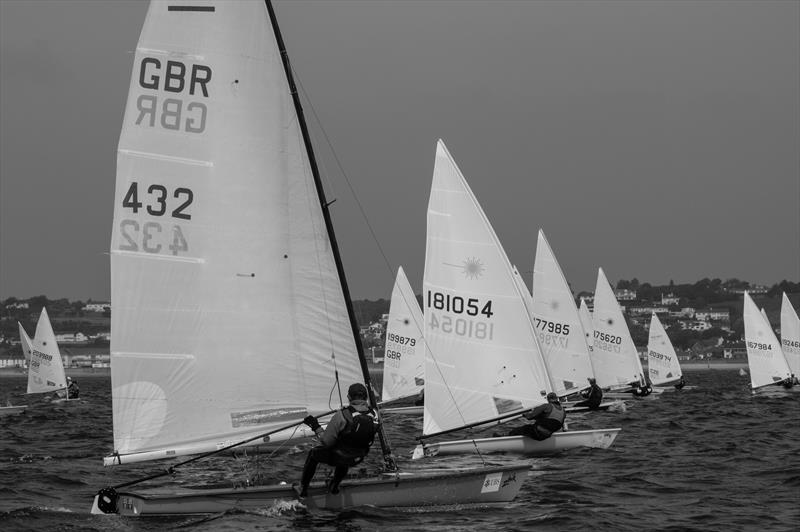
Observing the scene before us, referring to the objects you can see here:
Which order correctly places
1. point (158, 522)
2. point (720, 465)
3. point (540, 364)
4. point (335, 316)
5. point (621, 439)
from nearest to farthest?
1. point (158, 522)
2. point (335, 316)
3. point (720, 465)
4. point (540, 364)
5. point (621, 439)

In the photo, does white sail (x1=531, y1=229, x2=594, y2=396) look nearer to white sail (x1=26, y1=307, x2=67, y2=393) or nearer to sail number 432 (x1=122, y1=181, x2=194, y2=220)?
sail number 432 (x1=122, y1=181, x2=194, y2=220)

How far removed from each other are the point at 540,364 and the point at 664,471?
Result: 3.22m

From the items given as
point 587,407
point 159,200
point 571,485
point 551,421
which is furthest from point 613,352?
point 159,200

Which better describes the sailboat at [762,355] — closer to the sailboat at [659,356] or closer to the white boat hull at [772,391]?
the white boat hull at [772,391]

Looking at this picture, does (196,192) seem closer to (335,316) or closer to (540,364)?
(335,316)

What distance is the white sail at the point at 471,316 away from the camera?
20.9 meters

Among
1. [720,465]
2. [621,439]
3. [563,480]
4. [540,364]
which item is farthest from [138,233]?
[621,439]

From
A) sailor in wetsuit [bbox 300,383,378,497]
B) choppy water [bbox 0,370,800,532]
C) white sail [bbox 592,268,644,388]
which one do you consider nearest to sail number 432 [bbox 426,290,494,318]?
choppy water [bbox 0,370,800,532]

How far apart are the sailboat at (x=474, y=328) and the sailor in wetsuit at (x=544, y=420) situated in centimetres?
13

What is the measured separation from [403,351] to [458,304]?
665 inches

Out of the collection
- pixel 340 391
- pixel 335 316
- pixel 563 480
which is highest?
pixel 335 316

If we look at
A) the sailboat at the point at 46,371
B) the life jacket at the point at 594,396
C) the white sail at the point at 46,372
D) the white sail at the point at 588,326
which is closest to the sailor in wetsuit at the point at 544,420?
the life jacket at the point at 594,396

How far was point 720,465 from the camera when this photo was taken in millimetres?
19797

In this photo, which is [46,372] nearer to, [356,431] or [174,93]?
[174,93]
